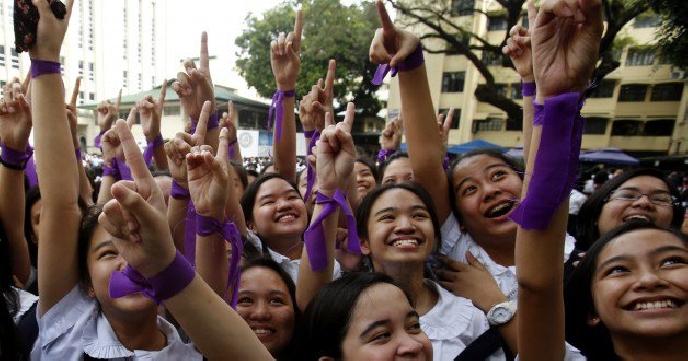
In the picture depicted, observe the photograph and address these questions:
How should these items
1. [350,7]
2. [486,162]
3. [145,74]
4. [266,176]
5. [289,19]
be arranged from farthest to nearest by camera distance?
[145,74], [289,19], [350,7], [266,176], [486,162]

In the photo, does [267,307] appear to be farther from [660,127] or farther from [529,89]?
[660,127]

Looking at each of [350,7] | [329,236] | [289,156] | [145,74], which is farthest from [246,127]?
[329,236]

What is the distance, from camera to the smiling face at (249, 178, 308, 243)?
7.60 feet

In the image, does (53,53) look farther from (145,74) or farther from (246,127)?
(145,74)

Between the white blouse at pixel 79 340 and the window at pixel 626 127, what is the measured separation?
23644 mm

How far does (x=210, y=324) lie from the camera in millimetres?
1069

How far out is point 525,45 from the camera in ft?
6.18

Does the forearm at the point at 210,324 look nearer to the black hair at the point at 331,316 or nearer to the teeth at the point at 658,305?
the black hair at the point at 331,316

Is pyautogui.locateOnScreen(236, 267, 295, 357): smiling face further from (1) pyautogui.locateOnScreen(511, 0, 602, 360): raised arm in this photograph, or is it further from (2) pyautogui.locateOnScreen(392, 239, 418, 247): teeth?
(1) pyautogui.locateOnScreen(511, 0, 602, 360): raised arm

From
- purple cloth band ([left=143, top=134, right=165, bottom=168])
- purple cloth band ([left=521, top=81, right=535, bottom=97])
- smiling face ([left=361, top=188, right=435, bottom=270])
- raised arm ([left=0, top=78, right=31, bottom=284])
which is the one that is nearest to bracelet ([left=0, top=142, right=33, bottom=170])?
raised arm ([left=0, top=78, right=31, bottom=284])

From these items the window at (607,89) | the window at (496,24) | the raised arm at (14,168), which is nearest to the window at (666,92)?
the window at (607,89)

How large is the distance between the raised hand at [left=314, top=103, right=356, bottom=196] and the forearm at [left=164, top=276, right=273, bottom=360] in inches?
24.4

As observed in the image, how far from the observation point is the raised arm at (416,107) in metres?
1.91

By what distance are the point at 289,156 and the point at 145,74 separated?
113 ft
